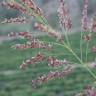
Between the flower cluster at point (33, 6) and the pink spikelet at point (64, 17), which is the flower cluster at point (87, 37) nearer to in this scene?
the pink spikelet at point (64, 17)

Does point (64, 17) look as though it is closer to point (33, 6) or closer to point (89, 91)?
point (33, 6)

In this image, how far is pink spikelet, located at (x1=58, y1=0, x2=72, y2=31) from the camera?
1.84 m

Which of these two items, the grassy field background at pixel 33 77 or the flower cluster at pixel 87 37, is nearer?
the flower cluster at pixel 87 37

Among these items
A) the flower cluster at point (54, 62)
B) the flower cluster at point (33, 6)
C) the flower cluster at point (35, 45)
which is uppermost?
the flower cluster at point (33, 6)

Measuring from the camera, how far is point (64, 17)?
185 centimetres

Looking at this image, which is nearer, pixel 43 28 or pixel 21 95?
pixel 43 28

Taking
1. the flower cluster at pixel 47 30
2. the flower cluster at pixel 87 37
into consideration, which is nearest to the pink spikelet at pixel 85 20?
the flower cluster at pixel 87 37

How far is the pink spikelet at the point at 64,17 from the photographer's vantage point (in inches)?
72.4

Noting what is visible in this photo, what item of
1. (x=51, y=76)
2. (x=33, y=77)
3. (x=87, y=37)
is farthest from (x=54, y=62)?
(x=33, y=77)

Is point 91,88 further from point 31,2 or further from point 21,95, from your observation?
point 21,95

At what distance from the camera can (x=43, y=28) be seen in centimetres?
175

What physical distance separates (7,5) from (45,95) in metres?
11.0

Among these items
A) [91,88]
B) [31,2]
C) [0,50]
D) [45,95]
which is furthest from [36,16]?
[0,50]

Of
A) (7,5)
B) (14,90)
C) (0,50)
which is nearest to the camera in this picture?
(7,5)
